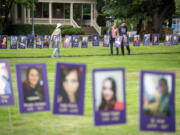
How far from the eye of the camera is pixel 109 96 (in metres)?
5.57

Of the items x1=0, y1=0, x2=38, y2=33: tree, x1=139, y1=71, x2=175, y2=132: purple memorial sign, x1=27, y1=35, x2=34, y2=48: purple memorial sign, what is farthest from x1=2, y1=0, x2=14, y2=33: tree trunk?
x1=139, y1=71, x2=175, y2=132: purple memorial sign

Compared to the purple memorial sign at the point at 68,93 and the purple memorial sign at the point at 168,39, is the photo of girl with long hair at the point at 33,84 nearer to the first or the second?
the purple memorial sign at the point at 68,93

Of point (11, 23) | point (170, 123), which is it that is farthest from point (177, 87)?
point (11, 23)

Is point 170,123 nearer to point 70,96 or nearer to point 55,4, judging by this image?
point 70,96

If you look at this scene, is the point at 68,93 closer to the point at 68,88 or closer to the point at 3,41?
the point at 68,88

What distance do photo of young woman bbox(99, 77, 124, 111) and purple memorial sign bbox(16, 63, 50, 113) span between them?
93 centimetres

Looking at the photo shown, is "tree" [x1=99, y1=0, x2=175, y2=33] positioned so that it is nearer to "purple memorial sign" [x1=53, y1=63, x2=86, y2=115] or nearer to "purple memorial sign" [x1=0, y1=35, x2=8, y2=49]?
"purple memorial sign" [x1=0, y1=35, x2=8, y2=49]

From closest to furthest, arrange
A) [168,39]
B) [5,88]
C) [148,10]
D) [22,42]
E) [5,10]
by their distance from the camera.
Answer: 1. [5,88]
2. [22,42]
3. [168,39]
4. [148,10]
5. [5,10]

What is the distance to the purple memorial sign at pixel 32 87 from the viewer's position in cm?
593

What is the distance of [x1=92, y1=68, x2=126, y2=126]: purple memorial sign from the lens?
215 inches

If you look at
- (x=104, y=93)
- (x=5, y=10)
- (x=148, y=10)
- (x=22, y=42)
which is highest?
(x=5, y=10)

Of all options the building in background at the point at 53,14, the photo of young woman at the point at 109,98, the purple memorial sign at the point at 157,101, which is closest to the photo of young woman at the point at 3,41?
the photo of young woman at the point at 109,98

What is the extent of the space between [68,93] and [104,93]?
1.79 feet

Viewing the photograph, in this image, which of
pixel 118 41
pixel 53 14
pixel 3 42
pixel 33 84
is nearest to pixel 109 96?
pixel 33 84
